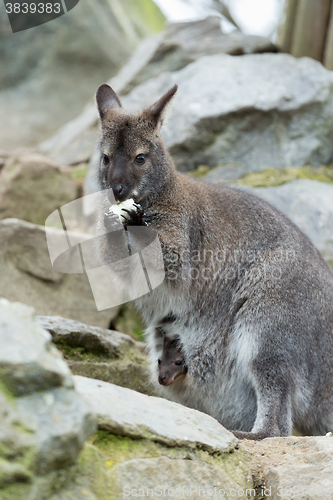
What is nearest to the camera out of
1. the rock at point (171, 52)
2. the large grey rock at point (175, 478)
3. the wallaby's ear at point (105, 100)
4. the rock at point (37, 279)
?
the large grey rock at point (175, 478)

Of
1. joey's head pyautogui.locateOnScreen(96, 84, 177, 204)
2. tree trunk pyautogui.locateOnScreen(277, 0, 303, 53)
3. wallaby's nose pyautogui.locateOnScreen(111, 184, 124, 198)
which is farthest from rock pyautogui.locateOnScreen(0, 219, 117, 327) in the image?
tree trunk pyautogui.locateOnScreen(277, 0, 303, 53)

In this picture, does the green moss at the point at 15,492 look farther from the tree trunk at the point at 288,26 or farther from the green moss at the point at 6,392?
the tree trunk at the point at 288,26

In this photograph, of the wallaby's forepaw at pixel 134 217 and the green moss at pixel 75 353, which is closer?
the wallaby's forepaw at pixel 134 217

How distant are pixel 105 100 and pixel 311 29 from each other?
16.2 feet

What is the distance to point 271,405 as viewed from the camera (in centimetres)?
429

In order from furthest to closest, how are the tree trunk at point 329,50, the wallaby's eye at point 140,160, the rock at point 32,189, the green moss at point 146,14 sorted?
the green moss at point 146,14 < the tree trunk at point 329,50 < the rock at point 32,189 < the wallaby's eye at point 140,160

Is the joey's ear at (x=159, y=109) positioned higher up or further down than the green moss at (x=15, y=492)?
further down

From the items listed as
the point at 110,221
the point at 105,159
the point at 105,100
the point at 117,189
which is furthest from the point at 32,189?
the point at 117,189

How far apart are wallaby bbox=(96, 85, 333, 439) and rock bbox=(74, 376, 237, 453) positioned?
1433 mm

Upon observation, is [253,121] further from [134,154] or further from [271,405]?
[271,405]

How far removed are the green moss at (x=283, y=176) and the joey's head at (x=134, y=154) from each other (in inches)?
108

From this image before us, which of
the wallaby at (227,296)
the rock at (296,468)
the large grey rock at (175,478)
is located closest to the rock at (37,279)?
the wallaby at (227,296)

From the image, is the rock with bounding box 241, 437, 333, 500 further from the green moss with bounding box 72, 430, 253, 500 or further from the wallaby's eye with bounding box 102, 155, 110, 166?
the wallaby's eye with bounding box 102, 155, 110, 166

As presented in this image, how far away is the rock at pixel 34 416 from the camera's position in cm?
193
